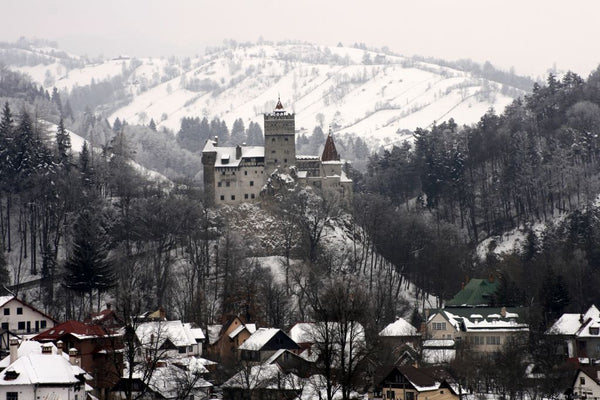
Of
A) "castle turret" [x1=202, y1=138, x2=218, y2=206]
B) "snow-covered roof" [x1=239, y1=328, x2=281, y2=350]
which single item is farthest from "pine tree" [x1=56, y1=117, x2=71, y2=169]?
"snow-covered roof" [x1=239, y1=328, x2=281, y2=350]

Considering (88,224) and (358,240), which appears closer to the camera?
(88,224)

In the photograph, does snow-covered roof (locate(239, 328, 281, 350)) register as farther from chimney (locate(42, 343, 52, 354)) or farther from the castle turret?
the castle turret

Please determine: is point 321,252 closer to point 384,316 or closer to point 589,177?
point 384,316

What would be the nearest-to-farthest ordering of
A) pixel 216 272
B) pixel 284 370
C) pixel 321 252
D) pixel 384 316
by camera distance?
pixel 284 370 → pixel 384 316 → pixel 216 272 → pixel 321 252

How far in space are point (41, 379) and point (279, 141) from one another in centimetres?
6868

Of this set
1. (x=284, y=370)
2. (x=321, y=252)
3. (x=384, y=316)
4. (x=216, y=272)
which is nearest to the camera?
(x=284, y=370)

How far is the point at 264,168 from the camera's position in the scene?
139000 mm

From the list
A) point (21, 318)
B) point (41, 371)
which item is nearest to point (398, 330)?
point (21, 318)

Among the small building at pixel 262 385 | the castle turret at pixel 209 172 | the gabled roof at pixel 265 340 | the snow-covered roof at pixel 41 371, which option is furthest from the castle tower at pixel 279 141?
the snow-covered roof at pixel 41 371

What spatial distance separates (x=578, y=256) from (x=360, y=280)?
21.6 m

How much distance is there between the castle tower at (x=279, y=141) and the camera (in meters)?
139

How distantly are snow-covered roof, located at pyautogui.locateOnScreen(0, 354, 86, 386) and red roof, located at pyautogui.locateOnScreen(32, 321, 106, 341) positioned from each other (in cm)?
897

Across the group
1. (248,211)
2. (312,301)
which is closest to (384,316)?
(312,301)

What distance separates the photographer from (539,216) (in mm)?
136000
